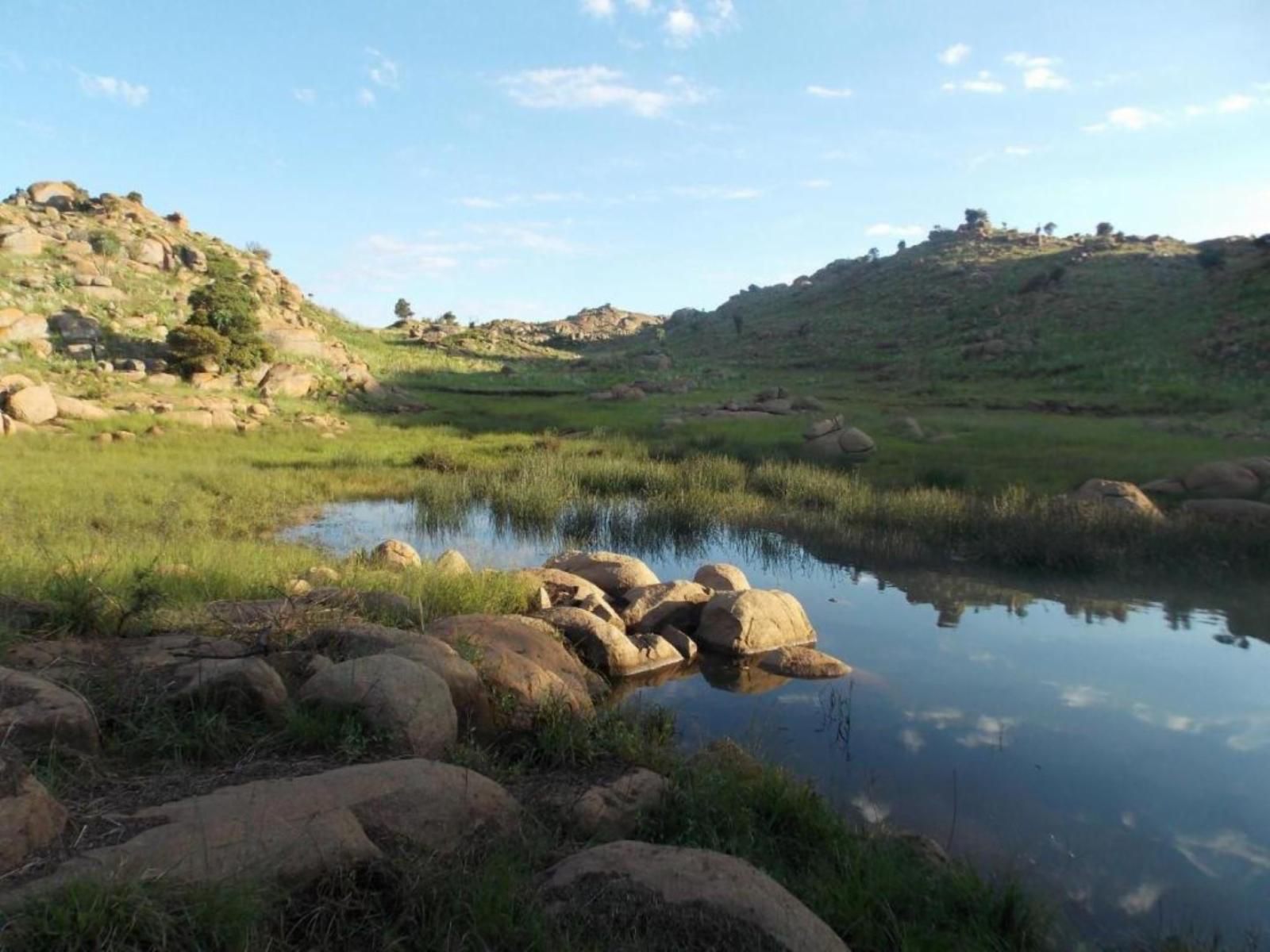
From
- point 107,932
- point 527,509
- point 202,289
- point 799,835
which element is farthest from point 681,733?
point 202,289

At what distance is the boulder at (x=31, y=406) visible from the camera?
70.2ft

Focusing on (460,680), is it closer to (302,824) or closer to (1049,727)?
(302,824)

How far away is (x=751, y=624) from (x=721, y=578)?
5.90ft

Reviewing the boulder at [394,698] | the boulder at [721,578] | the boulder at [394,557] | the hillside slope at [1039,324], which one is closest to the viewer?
the boulder at [394,698]

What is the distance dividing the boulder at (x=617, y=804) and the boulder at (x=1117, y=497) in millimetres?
12225

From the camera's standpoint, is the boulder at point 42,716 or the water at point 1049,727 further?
the water at point 1049,727

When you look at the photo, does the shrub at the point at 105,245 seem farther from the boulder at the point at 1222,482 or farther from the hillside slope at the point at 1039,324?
the boulder at the point at 1222,482

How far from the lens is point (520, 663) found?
6.82m

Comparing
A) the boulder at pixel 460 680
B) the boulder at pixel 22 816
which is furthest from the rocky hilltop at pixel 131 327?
the boulder at pixel 22 816

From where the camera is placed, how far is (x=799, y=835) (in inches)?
198

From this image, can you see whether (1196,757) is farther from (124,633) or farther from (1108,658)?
(124,633)

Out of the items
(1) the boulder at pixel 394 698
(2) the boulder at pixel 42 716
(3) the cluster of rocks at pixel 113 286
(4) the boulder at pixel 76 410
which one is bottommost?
(1) the boulder at pixel 394 698

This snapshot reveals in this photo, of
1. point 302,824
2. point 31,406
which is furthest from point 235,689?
point 31,406

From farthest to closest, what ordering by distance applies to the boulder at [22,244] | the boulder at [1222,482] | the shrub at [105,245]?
the shrub at [105,245] < the boulder at [22,244] < the boulder at [1222,482]
